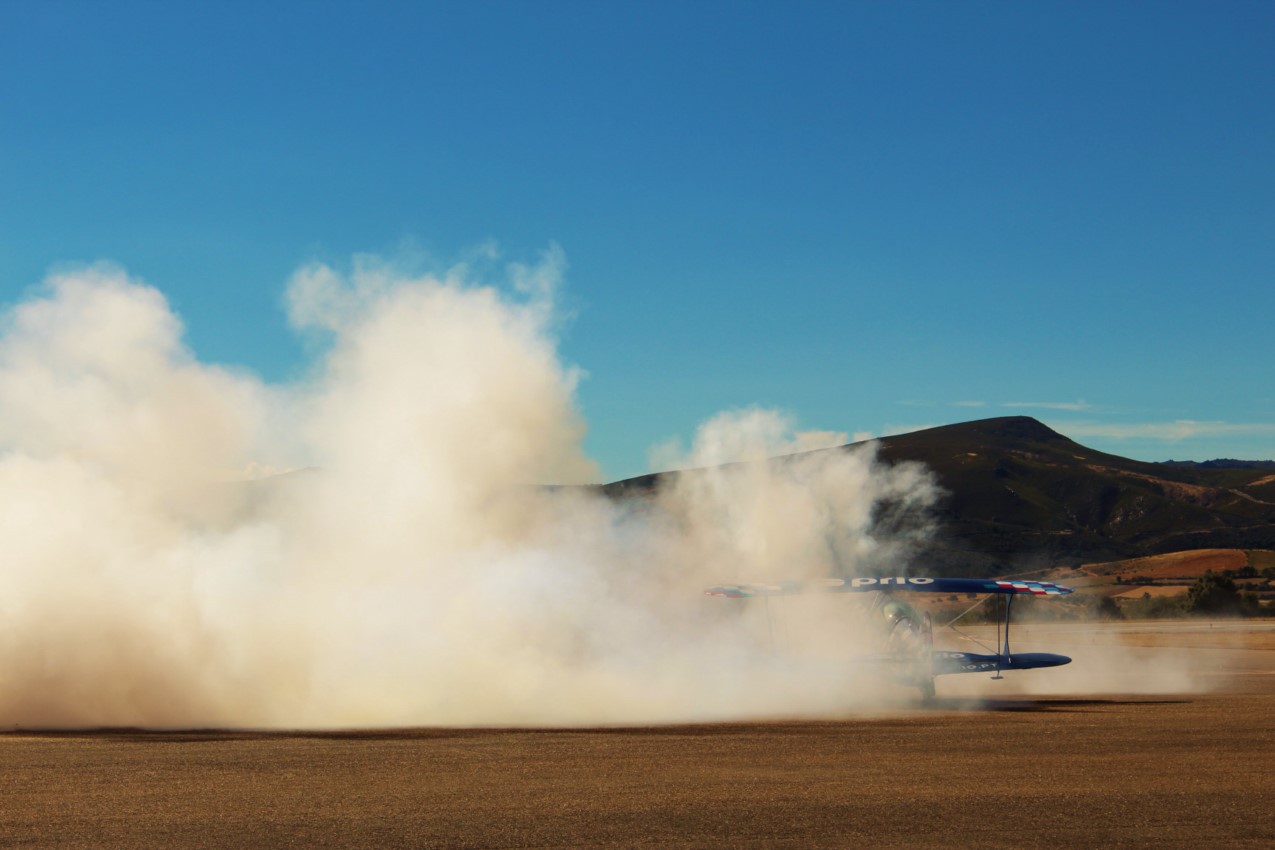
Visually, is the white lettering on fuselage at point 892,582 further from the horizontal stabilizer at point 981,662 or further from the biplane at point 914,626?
the horizontal stabilizer at point 981,662

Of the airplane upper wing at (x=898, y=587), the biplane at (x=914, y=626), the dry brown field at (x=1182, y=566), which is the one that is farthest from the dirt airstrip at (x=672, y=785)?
the dry brown field at (x=1182, y=566)

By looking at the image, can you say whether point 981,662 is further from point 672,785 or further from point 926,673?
point 672,785

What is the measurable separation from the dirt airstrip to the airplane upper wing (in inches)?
312

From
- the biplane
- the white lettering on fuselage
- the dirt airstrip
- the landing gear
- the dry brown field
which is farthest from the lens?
the dry brown field

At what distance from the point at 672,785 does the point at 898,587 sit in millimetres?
22114

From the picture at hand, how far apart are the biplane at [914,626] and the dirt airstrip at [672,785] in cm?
589

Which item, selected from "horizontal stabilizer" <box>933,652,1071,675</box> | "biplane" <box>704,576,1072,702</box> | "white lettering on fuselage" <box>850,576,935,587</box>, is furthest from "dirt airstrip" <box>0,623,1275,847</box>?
"white lettering on fuselage" <box>850,576,935,587</box>

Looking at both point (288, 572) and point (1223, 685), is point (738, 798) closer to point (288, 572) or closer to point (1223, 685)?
point (288, 572)

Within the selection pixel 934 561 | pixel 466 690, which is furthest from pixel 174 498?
pixel 934 561

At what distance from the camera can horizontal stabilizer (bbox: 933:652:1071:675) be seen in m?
42.0

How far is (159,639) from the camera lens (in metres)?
32.8

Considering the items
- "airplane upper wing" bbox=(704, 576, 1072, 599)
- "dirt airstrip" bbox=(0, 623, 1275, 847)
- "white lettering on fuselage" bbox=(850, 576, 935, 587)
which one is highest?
"white lettering on fuselage" bbox=(850, 576, 935, 587)

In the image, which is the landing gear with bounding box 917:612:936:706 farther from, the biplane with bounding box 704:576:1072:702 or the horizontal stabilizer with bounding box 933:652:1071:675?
the horizontal stabilizer with bounding box 933:652:1071:675

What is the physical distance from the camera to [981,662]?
4294 centimetres
